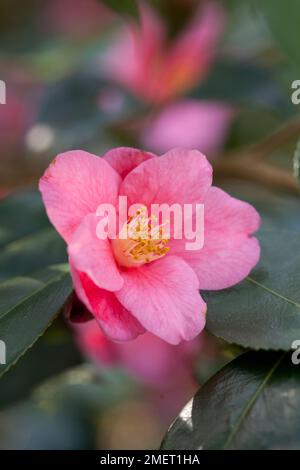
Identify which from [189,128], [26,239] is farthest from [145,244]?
[189,128]

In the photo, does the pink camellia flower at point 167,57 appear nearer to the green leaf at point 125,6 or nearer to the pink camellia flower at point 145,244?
the green leaf at point 125,6

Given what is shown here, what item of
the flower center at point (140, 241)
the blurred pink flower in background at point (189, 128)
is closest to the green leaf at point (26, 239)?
the flower center at point (140, 241)

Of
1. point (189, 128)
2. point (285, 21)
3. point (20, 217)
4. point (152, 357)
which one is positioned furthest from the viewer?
point (189, 128)

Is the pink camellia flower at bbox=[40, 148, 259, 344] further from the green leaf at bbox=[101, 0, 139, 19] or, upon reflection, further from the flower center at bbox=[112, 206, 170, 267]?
the green leaf at bbox=[101, 0, 139, 19]

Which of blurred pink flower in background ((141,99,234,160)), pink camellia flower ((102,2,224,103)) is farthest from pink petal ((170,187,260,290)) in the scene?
pink camellia flower ((102,2,224,103))

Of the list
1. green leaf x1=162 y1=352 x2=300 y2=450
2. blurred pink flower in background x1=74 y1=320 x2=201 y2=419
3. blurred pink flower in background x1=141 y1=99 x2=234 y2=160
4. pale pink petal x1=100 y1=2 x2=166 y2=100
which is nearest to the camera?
green leaf x1=162 y1=352 x2=300 y2=450

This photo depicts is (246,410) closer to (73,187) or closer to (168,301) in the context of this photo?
(168,301)

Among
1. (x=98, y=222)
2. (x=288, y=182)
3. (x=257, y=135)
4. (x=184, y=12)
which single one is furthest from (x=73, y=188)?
(x=184, y=12)
